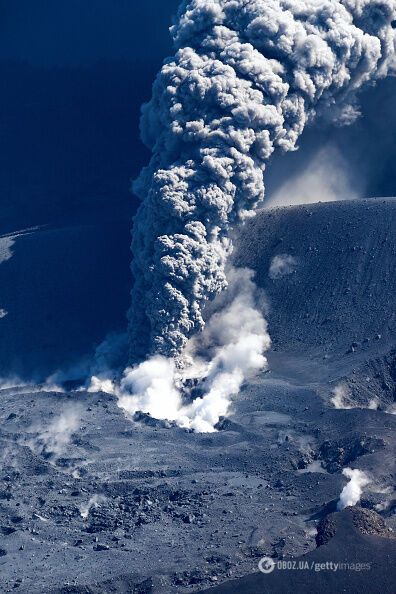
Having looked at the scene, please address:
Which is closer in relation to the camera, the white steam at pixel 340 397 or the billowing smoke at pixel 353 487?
the billowing smoke at pixel 353 487

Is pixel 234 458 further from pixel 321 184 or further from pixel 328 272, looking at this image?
pixel 321 184

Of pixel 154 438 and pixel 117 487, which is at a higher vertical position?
pixel 154 438

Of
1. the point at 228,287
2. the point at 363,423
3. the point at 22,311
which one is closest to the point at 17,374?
the point at 22,311

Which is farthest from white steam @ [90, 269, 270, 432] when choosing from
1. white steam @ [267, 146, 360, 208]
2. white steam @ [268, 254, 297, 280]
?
white steam @ [267, 146, 360, 208]

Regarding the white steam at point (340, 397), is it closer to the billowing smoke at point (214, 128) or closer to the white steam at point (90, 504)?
the billowing smoke at point (214, 128)

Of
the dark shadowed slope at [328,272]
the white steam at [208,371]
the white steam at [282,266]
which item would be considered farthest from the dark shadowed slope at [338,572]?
the white steam at [282,266]

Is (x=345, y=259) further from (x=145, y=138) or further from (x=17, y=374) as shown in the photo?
(x=17, y=374)

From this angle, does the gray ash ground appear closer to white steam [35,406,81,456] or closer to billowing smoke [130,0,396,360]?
white steam [35,406,81,456]
